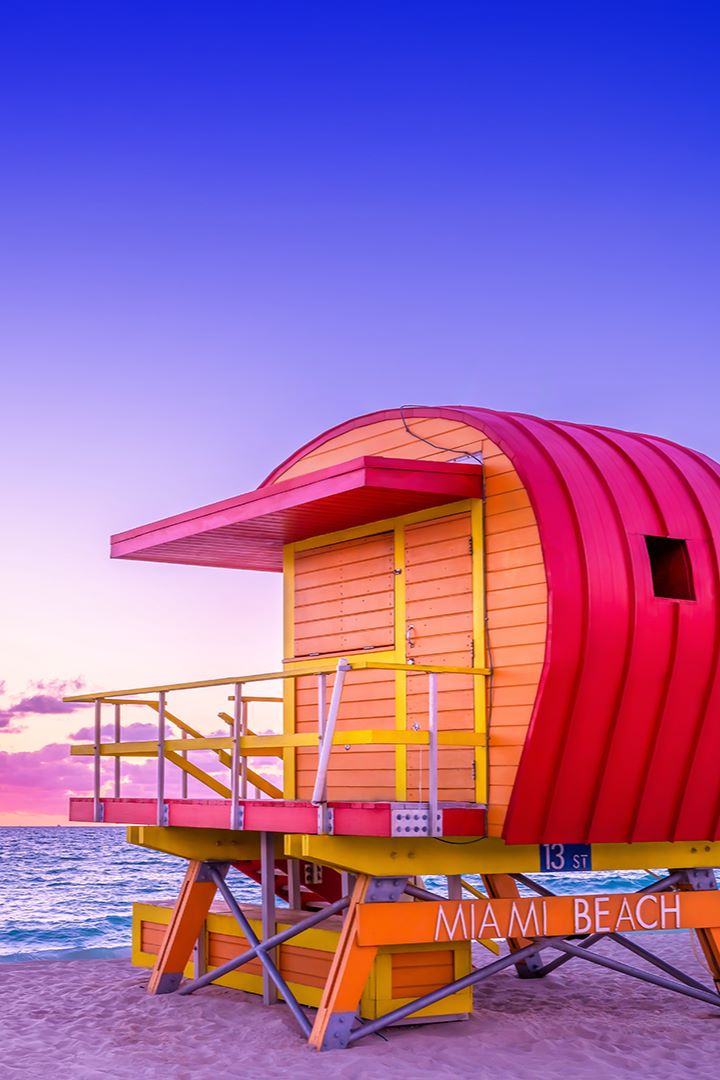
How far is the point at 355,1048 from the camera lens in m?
11.3

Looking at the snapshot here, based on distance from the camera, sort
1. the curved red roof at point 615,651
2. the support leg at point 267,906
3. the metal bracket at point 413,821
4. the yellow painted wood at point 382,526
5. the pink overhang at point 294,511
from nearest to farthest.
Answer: the metal bracket at point 413,821
the curved red roof at point 615,651
the pink overhang at point 294,511
the yellow painted wood at point 382,526
the support leg at point 267,906

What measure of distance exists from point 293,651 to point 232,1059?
423 centimetres

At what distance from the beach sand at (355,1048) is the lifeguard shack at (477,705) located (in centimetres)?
32

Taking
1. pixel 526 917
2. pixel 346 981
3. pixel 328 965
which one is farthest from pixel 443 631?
pixel 328 965

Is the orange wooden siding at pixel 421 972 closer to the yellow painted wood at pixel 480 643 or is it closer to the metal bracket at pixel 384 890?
the metal bracket at pixel 384 890

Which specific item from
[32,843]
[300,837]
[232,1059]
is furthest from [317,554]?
[32,843]

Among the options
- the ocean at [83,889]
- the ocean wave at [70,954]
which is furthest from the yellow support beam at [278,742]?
the ocean wave at [70,954]

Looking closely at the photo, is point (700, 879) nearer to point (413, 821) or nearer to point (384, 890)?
point (384, 890)

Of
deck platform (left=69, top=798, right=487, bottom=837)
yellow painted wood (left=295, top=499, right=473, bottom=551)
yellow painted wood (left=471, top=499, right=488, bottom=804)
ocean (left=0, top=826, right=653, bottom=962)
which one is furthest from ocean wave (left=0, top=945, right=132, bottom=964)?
yellow painted wood (left=471, top=499, right=488, bottom=804)

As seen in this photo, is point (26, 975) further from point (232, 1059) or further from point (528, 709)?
point (528, 709)

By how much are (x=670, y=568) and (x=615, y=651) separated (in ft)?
Result: 3.74

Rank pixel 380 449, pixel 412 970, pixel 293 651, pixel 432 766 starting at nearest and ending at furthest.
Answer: pixel 432 766
pixel 412 970
pixel 380 449
pixel 293 651

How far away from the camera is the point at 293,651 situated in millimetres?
14367

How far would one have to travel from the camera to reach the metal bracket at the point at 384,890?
11.4 metres
